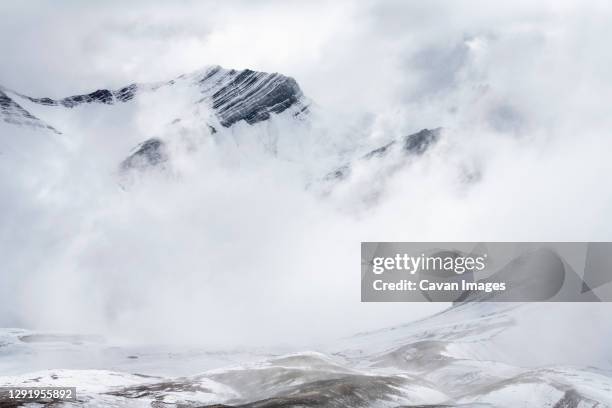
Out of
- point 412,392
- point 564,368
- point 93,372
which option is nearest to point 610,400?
point 412,392

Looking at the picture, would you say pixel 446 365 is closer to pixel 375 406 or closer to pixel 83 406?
pixel 375 406

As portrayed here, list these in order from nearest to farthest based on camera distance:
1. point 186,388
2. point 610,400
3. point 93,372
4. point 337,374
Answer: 1. point 610,400
2. point 186,388
3. point 337,374
4. point 93,372

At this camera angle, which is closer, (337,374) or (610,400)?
(610,400)

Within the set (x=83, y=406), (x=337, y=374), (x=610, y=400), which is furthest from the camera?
(x=337, y=374)

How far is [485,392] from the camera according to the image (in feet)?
465

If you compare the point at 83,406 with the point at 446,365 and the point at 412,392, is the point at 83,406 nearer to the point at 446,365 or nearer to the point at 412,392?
the point at 412,392

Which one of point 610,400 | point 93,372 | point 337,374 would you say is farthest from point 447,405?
point 93,372

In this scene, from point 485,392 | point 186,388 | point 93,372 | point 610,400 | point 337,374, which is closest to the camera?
point 610,400

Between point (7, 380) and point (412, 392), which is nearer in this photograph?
point (412, 392)

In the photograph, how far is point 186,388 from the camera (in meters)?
157

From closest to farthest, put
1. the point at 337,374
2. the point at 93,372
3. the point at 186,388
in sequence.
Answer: the point at 186,388
the point at 337,374
the point at 93,372

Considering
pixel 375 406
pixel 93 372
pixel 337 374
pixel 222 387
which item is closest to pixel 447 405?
pixel 375 406

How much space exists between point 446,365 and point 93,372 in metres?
97.6

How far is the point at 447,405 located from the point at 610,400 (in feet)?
98.8
